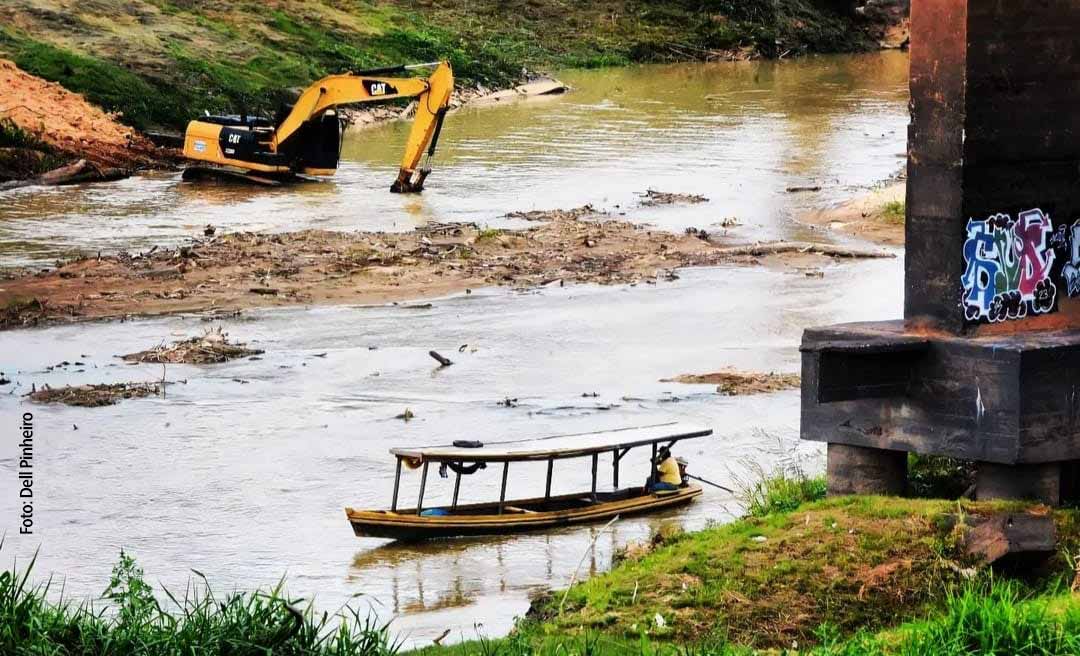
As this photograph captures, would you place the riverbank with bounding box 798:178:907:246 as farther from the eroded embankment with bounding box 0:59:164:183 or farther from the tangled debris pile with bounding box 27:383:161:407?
the eroded embankment with bounding box 0:59:164:183

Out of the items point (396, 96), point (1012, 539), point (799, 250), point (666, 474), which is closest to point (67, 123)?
point (396, 96)

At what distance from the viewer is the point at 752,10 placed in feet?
270

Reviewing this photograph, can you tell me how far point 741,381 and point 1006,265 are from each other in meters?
7.47

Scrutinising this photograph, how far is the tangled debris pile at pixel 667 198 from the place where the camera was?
36344 millimetres

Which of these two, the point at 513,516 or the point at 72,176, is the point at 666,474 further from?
the point at 72,176

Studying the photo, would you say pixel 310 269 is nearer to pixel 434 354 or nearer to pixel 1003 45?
pixel 434 354

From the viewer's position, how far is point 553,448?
15562 millimetres

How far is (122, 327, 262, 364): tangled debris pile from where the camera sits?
73.5 ft

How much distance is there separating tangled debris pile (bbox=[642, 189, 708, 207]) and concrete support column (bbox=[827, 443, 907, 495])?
22.3 meters

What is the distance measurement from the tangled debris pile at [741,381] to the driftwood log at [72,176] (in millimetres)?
20394

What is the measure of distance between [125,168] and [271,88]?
1102cm

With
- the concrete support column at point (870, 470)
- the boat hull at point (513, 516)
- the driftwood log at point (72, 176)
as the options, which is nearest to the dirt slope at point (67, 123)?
the driftwood log at point (72, 176)

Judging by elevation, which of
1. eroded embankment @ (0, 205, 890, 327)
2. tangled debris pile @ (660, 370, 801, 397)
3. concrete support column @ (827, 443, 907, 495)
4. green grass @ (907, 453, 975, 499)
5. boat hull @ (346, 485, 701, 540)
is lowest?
boat hull @ (346, 485, 701, 540)

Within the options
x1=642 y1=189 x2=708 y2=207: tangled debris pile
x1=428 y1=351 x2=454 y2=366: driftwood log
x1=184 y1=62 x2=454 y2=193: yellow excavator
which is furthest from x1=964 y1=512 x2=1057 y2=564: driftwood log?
x1=184 y1=62 x2=454 y2=193: yellow excavator
